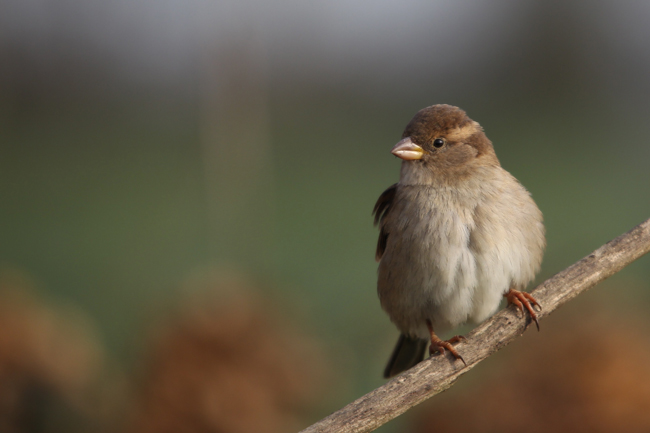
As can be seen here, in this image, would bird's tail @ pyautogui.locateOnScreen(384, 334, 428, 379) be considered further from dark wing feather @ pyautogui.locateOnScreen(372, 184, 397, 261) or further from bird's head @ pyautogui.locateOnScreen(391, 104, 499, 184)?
bird's head @ pyautogui.locateOnScreen(391, 104, 499, 184)

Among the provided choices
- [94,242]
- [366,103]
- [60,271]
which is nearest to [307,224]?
[94,242]

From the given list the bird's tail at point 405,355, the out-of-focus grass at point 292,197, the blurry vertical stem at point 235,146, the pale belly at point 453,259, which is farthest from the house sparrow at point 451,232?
the blurry vertical stem at point 235,146

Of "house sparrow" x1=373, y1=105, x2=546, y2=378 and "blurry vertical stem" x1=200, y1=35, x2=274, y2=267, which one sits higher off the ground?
"house sparrow" x1=373, y1=105, x2=546, y2=378

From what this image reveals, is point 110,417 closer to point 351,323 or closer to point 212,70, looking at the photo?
point 351,323

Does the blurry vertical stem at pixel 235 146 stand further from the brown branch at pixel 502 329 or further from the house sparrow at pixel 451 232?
the brown branch at pixel 502 329

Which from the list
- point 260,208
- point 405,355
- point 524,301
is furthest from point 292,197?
point 524,301

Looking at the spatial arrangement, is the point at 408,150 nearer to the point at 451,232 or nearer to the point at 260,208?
the point at 451,232

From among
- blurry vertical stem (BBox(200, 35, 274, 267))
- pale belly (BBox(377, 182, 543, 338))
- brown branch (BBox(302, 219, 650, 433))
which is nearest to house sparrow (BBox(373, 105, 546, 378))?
pale belly (BBox(377, 182, 543, 338))
